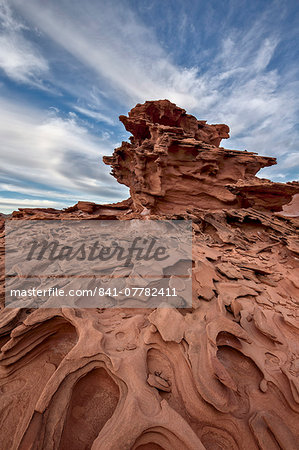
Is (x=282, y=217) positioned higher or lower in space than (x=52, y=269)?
higher

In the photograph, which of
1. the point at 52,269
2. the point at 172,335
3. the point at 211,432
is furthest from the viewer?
the point at 52,269

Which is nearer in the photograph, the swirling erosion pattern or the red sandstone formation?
the swirling erosion pattern

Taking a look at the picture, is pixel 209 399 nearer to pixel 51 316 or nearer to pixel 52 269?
pixel 51 316

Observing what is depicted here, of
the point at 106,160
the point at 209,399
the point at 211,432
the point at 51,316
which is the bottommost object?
the point at 211,432

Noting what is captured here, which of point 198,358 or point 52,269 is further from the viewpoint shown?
point 52,269

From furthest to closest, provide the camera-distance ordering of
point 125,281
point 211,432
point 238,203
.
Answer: point 238,203
point 125,281
point 211,432

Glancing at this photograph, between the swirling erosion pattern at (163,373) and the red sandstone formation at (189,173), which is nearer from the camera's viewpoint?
the swirling erosion pattern at (163,373)

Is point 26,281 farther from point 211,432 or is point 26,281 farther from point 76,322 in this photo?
point 211,432

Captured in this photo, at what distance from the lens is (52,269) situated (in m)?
4.75

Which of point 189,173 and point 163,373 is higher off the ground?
point 189,173

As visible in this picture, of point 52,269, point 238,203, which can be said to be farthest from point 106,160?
point 52,269

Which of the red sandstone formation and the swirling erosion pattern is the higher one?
the red sandstone formation

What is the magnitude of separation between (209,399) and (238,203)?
12.5m

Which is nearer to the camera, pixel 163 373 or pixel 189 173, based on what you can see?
pixel 163 373
